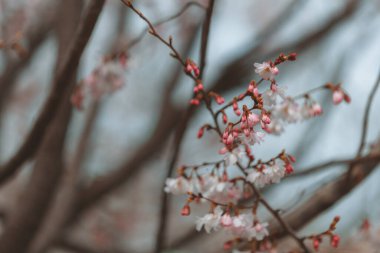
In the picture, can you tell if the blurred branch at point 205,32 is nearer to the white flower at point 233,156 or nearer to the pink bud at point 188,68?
A: the pink bud at point 188,68

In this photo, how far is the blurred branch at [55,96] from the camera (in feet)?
4.93

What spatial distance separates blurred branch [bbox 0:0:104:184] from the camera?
150 centimetres

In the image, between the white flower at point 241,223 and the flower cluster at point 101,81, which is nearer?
the white flower at point 241,223

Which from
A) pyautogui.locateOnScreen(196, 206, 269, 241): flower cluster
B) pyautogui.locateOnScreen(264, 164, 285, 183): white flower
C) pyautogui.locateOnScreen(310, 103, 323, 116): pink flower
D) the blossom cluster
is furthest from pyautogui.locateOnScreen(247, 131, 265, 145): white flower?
pyautogui.locateOnScreen(310, 103, 323, 116): pink flower

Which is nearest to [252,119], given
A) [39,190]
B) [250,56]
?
[39,190]

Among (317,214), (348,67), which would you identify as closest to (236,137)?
(317,214)

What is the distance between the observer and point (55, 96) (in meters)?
1.81

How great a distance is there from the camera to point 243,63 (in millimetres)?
3660

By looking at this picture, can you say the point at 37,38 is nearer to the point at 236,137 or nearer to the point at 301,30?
the point at 301,30

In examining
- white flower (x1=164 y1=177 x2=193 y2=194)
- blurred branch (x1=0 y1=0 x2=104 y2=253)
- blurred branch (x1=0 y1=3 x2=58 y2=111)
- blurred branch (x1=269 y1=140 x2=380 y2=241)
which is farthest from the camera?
blurred branch (x1=0 y1=3 x2=58 y2=111)

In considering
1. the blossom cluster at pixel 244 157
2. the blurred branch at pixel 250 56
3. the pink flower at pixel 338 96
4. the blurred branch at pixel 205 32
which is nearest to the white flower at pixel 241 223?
the blossom cluster at pixel 244 157

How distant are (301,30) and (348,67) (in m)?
0.57

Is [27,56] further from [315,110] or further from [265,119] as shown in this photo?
[265,119]

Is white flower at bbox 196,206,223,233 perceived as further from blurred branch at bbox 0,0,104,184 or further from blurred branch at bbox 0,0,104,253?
blurred branch at bbox 0,0,104,253
